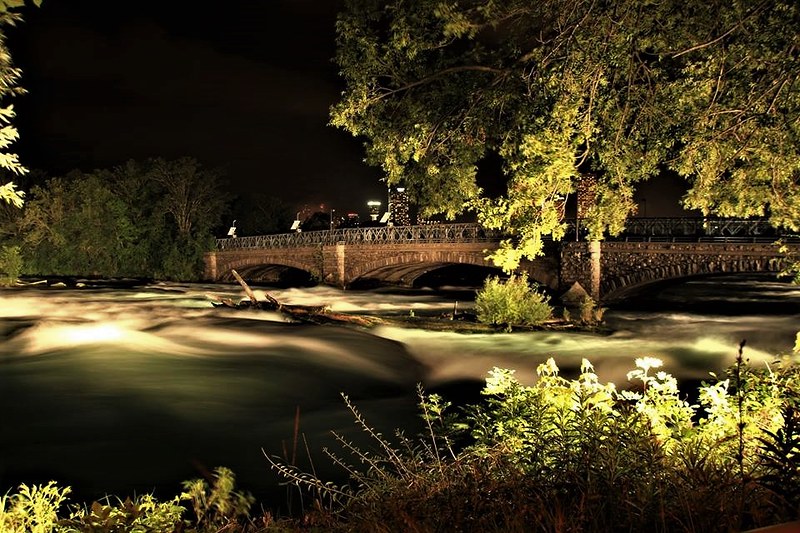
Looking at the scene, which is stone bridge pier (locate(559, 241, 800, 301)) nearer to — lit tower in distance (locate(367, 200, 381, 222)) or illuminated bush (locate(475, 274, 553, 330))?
illuminated bush (locate(475, 274, 553, 330))

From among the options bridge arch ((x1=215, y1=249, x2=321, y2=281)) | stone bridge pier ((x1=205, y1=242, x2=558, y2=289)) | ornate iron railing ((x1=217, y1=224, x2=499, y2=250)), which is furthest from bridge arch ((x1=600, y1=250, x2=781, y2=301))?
bridge arch ((x1=215, y1=249, x2=321, y2=281))

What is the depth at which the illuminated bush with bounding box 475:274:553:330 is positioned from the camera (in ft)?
70.5

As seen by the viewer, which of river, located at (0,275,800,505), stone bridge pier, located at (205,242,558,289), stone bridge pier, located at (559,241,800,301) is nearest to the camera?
river, located at (0,275,800,505)

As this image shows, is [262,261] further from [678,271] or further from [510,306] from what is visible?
[510,306]

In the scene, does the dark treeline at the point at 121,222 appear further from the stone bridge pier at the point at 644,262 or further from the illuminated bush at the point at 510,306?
the illuminated bush at the point at 510,306

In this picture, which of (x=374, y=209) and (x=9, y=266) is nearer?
(x=9, y=266)

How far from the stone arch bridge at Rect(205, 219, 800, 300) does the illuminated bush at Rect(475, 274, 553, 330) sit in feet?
3.94

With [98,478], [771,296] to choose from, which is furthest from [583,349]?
[771,296]

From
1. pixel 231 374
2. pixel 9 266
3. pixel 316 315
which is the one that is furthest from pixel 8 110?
pixel 9 266

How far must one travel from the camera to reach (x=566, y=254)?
108 ft

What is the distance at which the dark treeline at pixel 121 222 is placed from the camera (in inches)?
2586

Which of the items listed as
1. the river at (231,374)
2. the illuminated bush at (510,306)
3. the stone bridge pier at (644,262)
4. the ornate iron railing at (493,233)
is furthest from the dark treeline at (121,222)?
the illuminated bush at (510,306)

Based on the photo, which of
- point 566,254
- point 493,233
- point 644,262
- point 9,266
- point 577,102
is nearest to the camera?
point 577,102

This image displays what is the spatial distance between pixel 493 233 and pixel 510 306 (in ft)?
55.6
